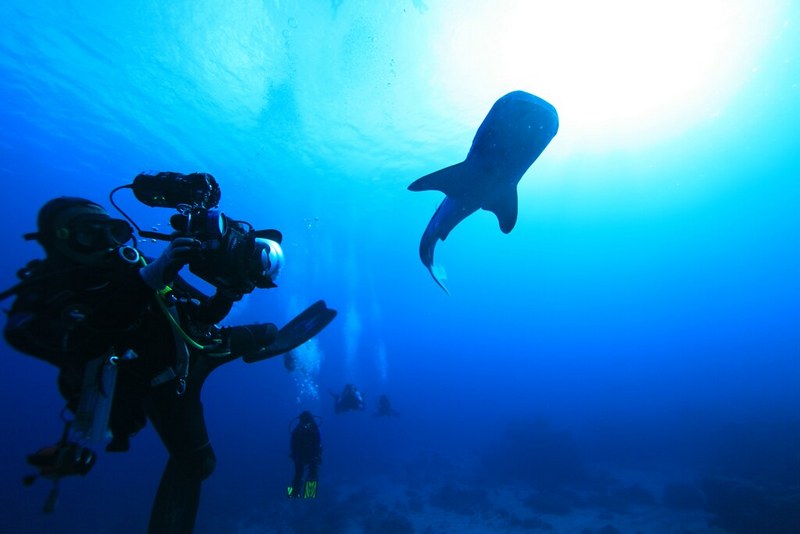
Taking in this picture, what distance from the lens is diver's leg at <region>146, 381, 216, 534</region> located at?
3.60 meters

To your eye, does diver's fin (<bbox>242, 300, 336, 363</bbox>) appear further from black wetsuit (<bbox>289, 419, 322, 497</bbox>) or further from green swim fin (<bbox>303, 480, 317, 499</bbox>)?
black wetsuit (<bbox>289, 419, 322, 497</bbox>)

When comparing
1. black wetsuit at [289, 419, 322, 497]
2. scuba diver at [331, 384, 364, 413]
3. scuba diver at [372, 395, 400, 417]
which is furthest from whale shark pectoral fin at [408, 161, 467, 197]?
scuba diver at [372, 395, 400, 417]

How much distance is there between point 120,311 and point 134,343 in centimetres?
64

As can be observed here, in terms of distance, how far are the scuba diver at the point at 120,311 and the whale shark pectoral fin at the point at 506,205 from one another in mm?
5019

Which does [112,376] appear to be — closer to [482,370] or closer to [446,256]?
[446,256]

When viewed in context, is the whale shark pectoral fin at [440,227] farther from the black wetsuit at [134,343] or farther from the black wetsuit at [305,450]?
the black wetsuit at [305,450]

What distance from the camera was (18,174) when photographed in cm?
3488

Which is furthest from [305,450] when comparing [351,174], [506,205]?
[351,174]

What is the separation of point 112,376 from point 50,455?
551 millimetres

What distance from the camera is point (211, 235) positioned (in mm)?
2463

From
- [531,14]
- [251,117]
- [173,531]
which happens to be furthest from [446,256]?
[173,531]

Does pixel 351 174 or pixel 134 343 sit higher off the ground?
pixel 351 174

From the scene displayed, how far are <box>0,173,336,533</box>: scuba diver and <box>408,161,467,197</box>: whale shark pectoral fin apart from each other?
12.5ft

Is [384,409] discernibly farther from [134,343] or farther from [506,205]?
[134,343]
